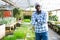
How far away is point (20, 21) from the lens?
2267 cm

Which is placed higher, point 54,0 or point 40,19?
point 54,0

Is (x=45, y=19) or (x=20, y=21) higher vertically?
(x=45, y=19)

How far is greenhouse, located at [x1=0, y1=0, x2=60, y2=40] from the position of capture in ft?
27.6

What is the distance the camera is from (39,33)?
5.56m

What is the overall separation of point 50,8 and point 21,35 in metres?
27.5

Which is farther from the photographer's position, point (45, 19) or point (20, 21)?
point (20, 21)

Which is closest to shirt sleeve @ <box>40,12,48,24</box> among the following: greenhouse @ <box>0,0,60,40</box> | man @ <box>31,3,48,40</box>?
man @ <box>31,3,48,40</box>

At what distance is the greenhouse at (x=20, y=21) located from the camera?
27.6 ft

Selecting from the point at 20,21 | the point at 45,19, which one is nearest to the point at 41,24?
the point at 45,19

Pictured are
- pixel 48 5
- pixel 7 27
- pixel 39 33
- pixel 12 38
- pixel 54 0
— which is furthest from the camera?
pixel 48 5

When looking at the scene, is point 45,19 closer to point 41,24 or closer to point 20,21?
point 41,24

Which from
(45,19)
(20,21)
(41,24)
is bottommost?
(20,21)

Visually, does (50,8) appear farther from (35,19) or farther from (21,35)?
(35,19)

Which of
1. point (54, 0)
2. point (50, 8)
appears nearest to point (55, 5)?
point (50, 8)
